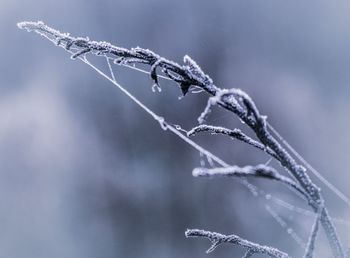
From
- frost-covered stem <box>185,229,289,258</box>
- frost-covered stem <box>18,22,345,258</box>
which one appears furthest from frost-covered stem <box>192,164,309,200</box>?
frost-covered stem <box>185,229,289,258</box>

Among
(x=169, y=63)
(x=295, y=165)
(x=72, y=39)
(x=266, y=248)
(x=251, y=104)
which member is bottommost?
(x=266, y=248)

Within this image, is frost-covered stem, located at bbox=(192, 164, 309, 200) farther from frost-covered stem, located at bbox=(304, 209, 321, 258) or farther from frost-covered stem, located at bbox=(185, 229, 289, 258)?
frost-covered stem, located at bbox=(185, 229, 289, 258)

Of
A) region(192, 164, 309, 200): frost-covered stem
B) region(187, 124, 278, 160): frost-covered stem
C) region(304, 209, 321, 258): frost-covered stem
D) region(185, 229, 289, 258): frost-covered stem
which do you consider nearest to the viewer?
region(192, 164, 309, 200): frost-covered stem

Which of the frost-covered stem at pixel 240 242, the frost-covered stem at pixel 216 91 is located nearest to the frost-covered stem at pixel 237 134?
the frost-covered stem at pixel 216 91

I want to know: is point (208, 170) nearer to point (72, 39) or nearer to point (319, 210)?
point (319, 210)

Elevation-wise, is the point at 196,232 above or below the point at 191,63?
below

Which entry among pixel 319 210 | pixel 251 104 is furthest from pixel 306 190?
pixel 251 104

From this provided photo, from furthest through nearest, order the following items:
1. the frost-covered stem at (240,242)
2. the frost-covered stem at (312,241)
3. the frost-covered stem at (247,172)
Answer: the frost-covered stem at (240,242)
the frost-covered stem at (312,241)
the frost-covered stem at (247,172)

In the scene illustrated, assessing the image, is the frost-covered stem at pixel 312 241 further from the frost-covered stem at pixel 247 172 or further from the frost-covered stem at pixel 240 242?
the frost-covered stem at pixel 240 242

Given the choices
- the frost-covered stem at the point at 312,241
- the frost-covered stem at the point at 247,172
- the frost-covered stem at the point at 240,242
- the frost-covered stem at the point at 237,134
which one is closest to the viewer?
the frost-covered stem at the point at 247,172
